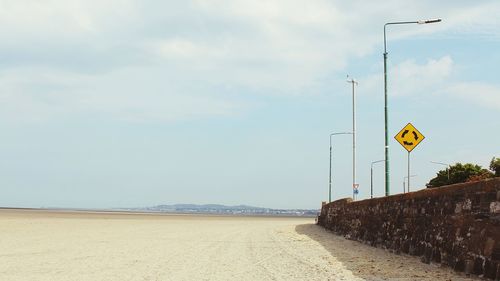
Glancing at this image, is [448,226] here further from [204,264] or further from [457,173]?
[457,173]

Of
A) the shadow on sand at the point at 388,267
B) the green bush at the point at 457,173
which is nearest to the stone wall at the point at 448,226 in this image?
the shadow on sand at the point at 388,267

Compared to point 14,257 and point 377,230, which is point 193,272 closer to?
point 14,257

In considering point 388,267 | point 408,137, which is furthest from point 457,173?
point 388,267

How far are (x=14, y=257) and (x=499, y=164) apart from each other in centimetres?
5489

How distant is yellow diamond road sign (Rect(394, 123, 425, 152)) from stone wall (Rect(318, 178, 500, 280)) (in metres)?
2.25

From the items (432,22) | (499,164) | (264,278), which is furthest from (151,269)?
(499,164)

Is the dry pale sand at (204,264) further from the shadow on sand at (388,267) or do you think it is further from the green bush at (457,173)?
the green bush at (457,173)

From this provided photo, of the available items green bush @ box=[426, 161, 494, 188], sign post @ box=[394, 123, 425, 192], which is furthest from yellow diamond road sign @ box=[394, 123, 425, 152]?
green bush @ box=[426, 161, 494, 188]

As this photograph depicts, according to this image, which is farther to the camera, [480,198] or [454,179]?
[454,179]

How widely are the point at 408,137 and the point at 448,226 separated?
879 cm

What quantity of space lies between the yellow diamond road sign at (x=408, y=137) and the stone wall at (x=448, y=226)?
2249 mm

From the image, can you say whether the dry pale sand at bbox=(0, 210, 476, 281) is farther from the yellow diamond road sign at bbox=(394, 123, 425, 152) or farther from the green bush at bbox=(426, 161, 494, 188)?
the green bush at bbox=(426, 161, 494, 188)

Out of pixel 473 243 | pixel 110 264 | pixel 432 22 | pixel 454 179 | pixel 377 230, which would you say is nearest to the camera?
pixel 473 243

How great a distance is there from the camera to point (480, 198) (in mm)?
12469
